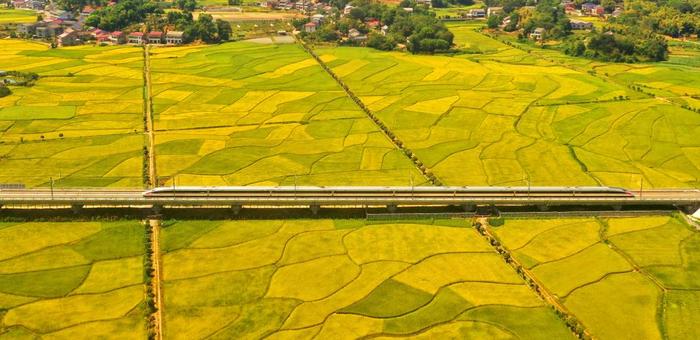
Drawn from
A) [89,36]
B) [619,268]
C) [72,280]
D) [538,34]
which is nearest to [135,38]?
[89,36]

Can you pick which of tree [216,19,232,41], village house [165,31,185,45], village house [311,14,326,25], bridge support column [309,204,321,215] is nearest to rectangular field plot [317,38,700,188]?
bridge support column [309,204,321,215]

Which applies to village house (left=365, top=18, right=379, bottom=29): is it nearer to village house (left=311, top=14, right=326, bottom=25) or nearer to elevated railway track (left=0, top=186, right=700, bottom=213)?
village house (left=311, top=14, right=326, bottom=25)

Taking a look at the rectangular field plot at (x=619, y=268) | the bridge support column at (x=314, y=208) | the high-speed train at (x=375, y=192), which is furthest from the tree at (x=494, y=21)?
the bridge support column at (x=314, y=208)

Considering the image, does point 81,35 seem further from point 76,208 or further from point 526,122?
point 526,122

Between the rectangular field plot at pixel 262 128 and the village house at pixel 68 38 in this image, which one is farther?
the village house at pixel 68 38

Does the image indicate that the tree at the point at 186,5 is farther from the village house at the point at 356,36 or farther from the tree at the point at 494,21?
the tree at the point at 494,21

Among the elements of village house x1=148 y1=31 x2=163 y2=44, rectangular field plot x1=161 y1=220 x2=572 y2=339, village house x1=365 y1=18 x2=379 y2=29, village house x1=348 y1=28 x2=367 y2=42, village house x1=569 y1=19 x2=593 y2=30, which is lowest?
rectangular field plot x1=161 y1=220 x2=572 y2=339

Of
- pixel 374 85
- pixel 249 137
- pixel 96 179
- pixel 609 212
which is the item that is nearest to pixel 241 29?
pixel 374 85
